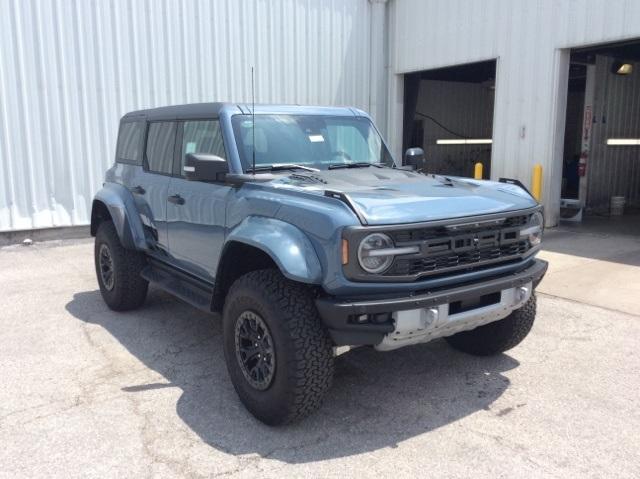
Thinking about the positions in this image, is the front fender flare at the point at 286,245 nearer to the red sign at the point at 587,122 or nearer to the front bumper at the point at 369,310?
the front bumper at the point at 369,310

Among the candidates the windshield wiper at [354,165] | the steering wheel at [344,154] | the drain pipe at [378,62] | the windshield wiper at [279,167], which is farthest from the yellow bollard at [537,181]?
the windshield wiper at [279,167]

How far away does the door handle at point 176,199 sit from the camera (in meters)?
4.43

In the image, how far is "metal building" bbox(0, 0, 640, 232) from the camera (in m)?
8.82

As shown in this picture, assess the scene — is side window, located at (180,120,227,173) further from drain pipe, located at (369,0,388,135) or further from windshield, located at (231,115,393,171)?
drain pipe, located at (369,0,388,135)

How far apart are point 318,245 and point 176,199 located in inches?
73.5

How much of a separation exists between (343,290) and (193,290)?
1.77 m

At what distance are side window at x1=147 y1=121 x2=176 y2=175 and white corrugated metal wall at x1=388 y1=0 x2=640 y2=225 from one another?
22.2 ft

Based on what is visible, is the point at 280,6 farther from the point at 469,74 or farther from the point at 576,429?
the point at 576,429

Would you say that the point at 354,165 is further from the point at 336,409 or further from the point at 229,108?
the point at 336,409

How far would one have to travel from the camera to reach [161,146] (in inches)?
196

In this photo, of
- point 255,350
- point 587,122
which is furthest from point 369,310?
point 587,122

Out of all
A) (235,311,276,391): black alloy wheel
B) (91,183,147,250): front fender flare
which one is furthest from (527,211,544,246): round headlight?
(91,183,147,250): front fender flare

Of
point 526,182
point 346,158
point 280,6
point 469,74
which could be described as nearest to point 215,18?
point 280,6

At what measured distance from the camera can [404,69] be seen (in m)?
12.0
